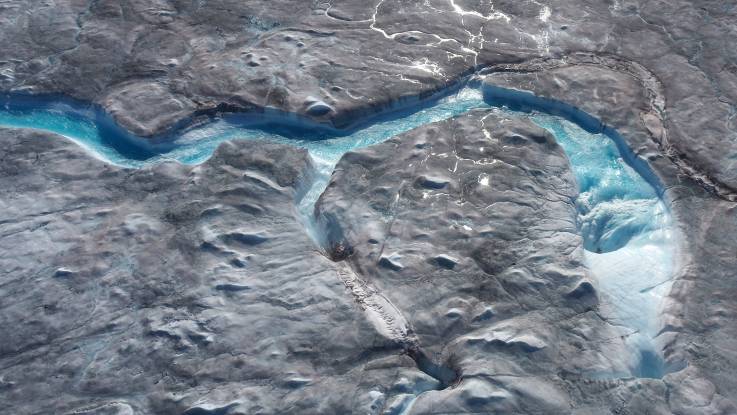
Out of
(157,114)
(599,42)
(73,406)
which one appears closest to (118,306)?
(73,406)

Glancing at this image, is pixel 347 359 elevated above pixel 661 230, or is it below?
below

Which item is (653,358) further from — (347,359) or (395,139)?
(395,139)

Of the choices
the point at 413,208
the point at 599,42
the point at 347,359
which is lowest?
the point at 347,359

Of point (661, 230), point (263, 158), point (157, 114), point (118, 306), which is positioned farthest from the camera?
point (157, 114)

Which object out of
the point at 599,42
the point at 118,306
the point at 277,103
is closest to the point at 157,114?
the point at 277,103

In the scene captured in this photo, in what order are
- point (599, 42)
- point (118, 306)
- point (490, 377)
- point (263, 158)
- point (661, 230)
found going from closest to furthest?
point (490, 377) → point (118, 306) → point (661, 230) → point (263, 158) → point (599, 42)

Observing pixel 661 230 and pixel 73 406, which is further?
pixel 661 230
